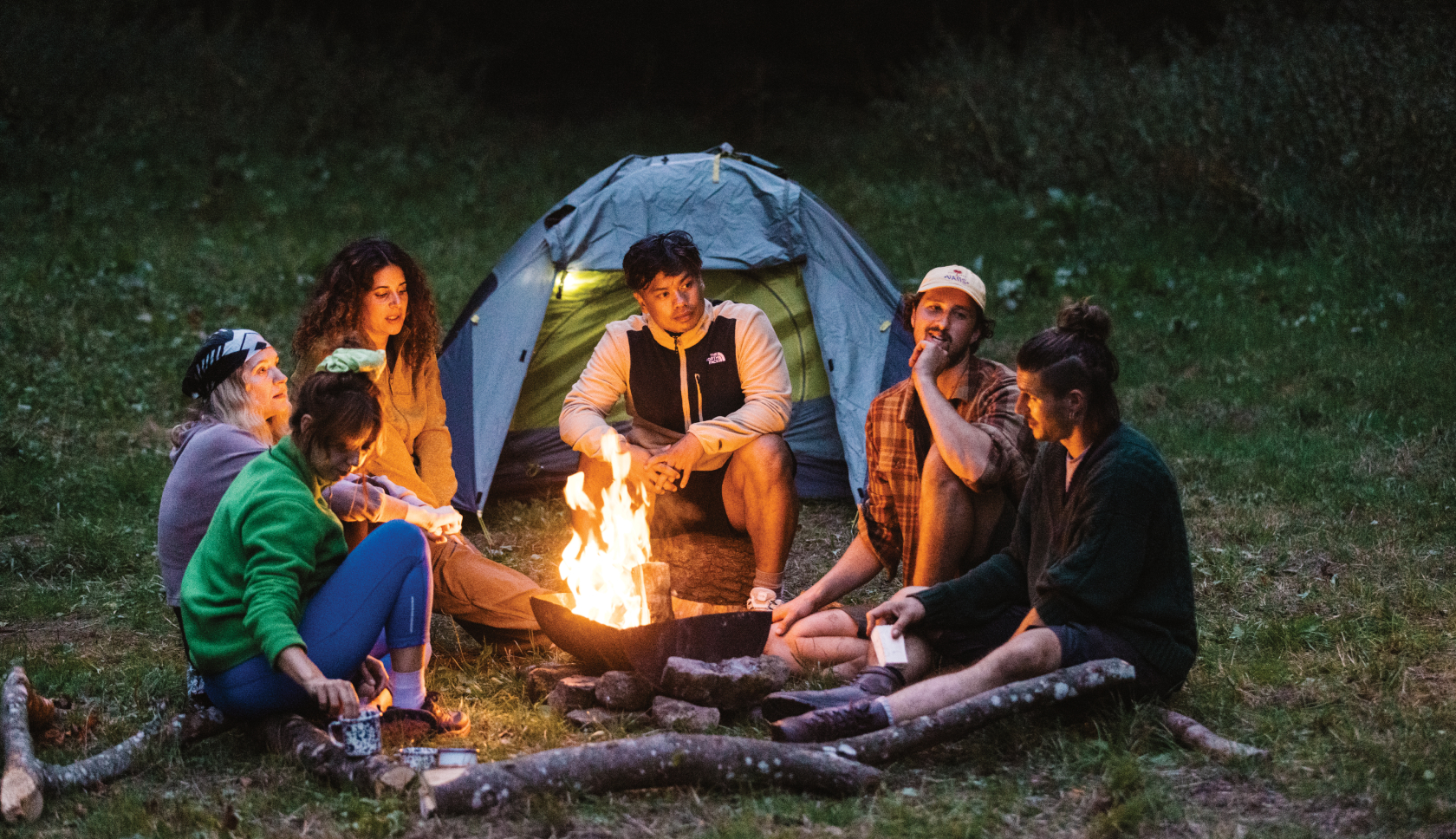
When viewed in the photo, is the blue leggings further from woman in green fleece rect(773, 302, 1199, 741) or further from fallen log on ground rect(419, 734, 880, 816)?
woman in green fleece rect(773, 302, 1199, 741)

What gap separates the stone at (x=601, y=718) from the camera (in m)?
3.77

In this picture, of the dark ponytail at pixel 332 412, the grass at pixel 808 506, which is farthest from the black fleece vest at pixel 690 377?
the dark ponytail at pixel 332 412

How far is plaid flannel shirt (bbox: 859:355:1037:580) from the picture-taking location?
408 cm

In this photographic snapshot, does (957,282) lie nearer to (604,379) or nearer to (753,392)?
(753,392)

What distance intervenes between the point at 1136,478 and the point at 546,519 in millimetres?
3121

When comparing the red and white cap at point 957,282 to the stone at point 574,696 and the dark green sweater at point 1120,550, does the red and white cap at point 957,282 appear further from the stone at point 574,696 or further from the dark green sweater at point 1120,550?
the stone at point 574,696

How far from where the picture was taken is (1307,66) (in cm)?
927

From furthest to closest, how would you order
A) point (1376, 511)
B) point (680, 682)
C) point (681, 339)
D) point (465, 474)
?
point (465, 474) → point (1376, 511) → point (681, 339) → point (680, 682)

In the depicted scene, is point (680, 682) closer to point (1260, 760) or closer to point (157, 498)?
point (1260, 760)

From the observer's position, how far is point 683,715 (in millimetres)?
3674

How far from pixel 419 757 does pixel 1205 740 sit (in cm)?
193

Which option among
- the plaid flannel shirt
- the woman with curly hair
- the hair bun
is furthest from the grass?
the hair bun

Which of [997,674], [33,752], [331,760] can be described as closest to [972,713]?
[997,674]

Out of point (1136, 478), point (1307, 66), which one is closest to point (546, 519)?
point (1136, 478)
